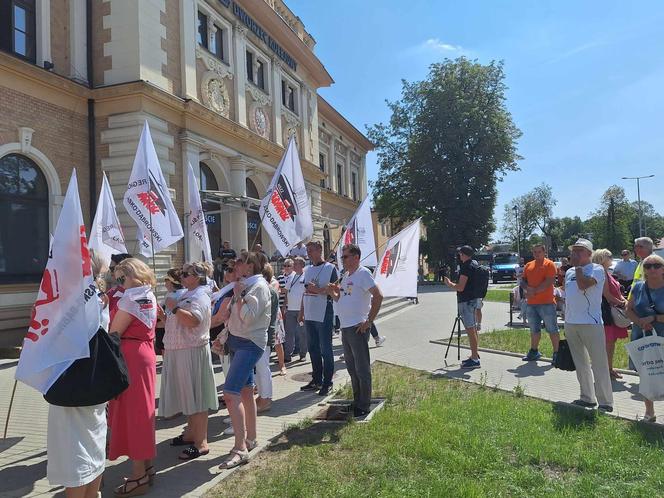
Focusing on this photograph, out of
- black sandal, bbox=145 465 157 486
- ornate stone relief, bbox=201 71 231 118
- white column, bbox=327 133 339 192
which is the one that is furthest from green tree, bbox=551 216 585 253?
black sandal, bbox=145 465 157 486

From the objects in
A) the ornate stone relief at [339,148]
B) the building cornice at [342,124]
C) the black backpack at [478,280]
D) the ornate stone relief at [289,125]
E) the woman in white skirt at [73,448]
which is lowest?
the woman in white skirt at [73,448]

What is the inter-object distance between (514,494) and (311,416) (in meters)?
2.56

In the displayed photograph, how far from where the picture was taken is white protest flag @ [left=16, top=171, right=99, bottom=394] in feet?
9.67

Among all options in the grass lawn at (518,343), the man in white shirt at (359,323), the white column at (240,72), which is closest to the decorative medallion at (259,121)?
the white column at (240,72)

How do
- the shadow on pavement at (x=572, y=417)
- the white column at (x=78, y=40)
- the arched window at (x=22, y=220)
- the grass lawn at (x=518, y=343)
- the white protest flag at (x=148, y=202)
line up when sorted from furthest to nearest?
the white column at (x=78, y=40) → the arched window at (x=22, y=220) → the grass lawn at (x=518, y=343) → the white protest flag at (x=148, y=202) → the shadow on pavement at (x=572, y=417)

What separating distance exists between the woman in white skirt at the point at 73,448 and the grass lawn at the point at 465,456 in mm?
1054

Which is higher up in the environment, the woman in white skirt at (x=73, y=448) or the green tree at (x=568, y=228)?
the green tree at (x=568, y=228)

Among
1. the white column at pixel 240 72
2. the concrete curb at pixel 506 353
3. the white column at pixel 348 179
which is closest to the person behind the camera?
the concrete curb at pixel 506 353

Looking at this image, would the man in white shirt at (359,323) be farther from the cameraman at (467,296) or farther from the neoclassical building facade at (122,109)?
the neoclassical building facade at (122,109)

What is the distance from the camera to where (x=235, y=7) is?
17.9 meters

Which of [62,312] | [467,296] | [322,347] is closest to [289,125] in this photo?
[467,296]

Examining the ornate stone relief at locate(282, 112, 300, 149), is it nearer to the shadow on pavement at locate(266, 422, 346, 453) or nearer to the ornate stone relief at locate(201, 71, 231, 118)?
the ornate stone relief at locate(201, 71, 231, 118)

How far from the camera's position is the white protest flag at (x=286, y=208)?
6.91m

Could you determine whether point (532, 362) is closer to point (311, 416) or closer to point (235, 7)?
point (311, 416)
